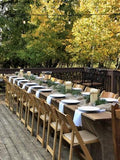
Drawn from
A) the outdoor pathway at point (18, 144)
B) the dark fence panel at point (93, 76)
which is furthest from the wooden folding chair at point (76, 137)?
the dark fence panel at point (93, 76)

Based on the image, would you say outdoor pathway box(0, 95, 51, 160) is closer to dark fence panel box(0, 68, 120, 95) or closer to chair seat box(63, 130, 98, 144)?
chair seat box(63, 130, 98, 144)

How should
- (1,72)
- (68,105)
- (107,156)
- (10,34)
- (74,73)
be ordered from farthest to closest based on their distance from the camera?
(10,34), (74,73), (1,72), (68,105), (107,156)

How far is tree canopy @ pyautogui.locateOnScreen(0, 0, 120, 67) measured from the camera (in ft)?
43.3

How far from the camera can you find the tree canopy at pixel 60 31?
13211 millimetres

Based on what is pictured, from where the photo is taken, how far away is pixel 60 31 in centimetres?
1441

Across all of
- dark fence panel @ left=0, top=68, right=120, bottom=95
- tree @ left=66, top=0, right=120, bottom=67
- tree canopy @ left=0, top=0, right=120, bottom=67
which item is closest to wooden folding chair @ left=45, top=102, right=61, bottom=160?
dark fence panel @ left=0, top=68, right=120, bottom=95

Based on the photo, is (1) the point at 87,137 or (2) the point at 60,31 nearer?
(1) the point at 87,137

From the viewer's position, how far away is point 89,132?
400 cm

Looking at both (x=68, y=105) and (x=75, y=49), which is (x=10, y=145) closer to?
(x=68, y=105)

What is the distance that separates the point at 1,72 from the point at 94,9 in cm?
544

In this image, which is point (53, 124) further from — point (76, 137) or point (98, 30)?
point (98, 30)

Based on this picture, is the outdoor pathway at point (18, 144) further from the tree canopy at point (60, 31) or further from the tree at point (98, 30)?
the tree at point (98, 30)

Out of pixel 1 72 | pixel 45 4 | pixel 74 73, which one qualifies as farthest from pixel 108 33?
pixel 1 72

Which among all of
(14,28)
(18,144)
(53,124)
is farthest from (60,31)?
(53,124)
